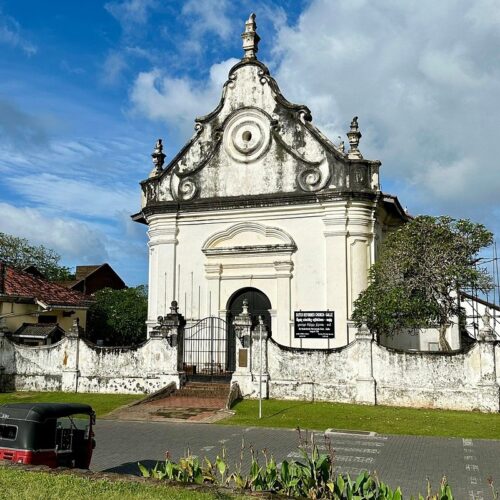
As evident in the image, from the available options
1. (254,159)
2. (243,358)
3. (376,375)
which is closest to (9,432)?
(243,358)

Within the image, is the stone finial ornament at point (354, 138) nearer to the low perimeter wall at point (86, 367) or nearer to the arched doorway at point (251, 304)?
the arched doorway at point (251, 304)

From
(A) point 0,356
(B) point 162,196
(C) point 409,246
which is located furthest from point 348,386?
(A) point 0,356

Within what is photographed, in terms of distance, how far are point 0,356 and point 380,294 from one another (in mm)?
14790

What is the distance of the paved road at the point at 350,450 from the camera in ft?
35.1

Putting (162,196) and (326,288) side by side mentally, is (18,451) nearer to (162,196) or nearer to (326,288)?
(326,288)

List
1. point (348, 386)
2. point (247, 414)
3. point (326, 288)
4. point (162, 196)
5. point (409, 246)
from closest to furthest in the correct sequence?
point (247, 414) < point (348, 386) < point (409, 246) < point (326, 288) < point (162, 196)

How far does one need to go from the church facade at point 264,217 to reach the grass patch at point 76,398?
469cm

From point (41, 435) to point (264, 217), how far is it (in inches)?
662

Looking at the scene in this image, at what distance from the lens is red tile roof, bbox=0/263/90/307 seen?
30703mm

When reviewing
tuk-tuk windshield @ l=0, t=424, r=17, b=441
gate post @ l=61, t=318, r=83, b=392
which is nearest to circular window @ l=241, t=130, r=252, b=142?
gate post @ l=61, t=318, r=83, b=392

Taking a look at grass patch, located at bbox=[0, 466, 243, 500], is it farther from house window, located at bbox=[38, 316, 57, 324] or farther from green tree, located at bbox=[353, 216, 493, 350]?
house window, located at bbox=[38, 316, 57, 324]

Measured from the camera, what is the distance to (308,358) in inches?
797

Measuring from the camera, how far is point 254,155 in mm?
25094

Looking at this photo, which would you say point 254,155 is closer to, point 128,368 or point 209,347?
point 209,347
